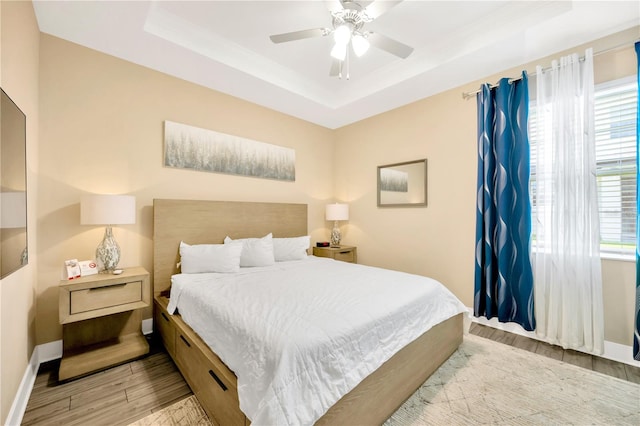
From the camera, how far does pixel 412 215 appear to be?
3678 mm

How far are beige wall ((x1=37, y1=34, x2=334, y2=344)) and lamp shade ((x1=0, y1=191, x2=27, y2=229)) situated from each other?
2.55 ft

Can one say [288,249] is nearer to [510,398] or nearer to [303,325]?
[303,325]

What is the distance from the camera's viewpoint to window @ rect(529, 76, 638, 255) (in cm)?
227

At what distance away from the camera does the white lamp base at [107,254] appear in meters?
2.32

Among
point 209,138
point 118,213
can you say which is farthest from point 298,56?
point 118,213

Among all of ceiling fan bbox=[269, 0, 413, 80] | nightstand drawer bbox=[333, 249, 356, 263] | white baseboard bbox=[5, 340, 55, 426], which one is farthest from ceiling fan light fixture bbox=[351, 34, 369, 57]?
white baseboard bbox=[5, 340, 55, 426]

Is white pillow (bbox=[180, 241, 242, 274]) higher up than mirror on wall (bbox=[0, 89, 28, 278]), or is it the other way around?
mirror on wall (bbox=[0, 89, 28, 278])

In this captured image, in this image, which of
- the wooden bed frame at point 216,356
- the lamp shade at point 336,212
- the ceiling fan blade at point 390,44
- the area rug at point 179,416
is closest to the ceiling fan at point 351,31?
the ceiling fan blade at point 390,44

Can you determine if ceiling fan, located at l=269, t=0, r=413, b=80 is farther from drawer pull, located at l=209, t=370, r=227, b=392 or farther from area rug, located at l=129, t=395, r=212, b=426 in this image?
area rug, located at l=129, t=395, r=212, b=426

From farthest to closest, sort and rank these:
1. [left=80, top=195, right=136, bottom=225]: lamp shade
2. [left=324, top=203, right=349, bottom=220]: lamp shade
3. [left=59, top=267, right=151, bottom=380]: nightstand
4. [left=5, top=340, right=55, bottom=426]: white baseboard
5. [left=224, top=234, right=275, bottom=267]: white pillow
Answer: [left=324, top=203, right=349, bottom=220]: lamp shade
[left=224, top=234, right=275, bottom=267]: white pillow
[left=80, top=195, right=136, bottom=225]: lamp shade
[left=59, top=267, right=151, bottom=380]: nightstand
[left=5, top=340, right=55, bottom=426]: white baseboard

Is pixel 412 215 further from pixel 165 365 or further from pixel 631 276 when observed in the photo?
pixel 165 365

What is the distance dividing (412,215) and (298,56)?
7.99 ft

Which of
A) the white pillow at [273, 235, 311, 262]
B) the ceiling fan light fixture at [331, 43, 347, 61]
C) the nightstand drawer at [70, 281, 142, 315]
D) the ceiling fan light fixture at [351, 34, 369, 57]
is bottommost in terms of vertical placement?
the nightstand drawer at [70, 281, 142, 315]

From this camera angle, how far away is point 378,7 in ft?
6.17
